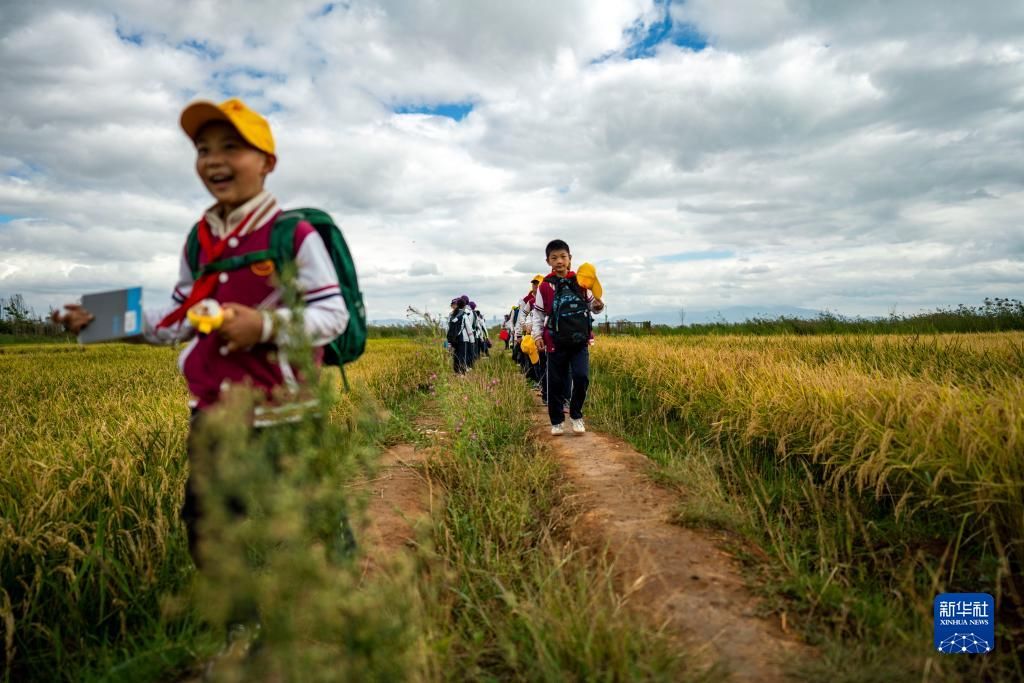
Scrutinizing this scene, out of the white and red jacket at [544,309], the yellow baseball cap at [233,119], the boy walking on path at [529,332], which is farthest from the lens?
the boy walking on path at [529,332]

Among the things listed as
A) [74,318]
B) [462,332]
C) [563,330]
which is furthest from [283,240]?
[462,332]

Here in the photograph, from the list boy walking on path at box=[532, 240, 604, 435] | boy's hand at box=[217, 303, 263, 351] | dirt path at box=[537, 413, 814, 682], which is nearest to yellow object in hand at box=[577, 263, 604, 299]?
boy walking on path at box=[532, 240, 604, 435]

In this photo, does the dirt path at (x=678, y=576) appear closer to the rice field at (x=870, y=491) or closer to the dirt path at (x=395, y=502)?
the rice field at (x=870, y=491)

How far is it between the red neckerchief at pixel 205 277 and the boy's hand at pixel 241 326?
317 millimetres

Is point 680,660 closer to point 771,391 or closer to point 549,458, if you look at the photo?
point 549,458

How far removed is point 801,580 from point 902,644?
18.9 inches

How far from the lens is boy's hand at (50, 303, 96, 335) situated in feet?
6.56

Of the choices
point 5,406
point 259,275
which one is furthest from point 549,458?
point 5,406

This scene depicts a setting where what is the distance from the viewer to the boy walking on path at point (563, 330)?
6008mm

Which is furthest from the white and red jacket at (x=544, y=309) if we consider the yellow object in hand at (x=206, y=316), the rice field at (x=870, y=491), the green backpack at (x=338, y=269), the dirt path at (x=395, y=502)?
the yellow object in hand at (x=206, y=316)

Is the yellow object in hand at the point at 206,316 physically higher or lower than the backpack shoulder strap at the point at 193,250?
lower

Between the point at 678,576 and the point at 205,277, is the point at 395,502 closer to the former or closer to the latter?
the point at 678,576

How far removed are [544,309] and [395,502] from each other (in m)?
3.08

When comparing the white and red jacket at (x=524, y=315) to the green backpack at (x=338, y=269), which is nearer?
the green backpack at (x=338, y=269)
